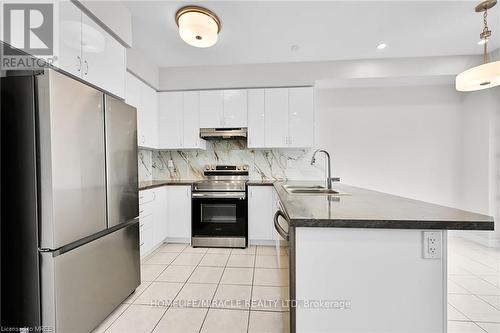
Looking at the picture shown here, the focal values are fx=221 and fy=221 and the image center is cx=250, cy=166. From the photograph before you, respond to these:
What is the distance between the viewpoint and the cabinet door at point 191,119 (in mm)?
3434

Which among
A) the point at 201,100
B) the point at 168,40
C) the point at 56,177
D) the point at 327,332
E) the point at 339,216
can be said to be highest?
the point at 168,40

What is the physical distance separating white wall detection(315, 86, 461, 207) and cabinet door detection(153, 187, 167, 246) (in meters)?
2.53

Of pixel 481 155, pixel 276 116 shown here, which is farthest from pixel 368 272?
pixel 481 155

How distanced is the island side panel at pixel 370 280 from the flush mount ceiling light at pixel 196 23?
2.04 meters

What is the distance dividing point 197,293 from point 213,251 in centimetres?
100

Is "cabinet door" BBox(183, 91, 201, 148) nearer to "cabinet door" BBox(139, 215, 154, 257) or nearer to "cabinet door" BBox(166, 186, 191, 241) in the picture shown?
"cabinet door" BBox(166, 186, 191, 241)

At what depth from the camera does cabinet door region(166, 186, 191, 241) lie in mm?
3207

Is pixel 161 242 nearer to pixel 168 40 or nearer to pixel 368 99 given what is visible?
pixel 168 40

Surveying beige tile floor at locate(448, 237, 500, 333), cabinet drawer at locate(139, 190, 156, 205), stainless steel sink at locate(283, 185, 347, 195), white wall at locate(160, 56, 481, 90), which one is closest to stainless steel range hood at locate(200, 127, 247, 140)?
white wall at locate(160, 56, 481, 90)

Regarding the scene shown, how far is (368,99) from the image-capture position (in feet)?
11.7

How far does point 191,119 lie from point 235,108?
28.0 inches

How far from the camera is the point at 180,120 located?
3.46 m

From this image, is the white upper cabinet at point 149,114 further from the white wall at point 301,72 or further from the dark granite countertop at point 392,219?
the dark granite countertop at point 392,219

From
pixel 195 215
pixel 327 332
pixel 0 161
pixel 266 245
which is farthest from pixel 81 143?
pixel 266 245
